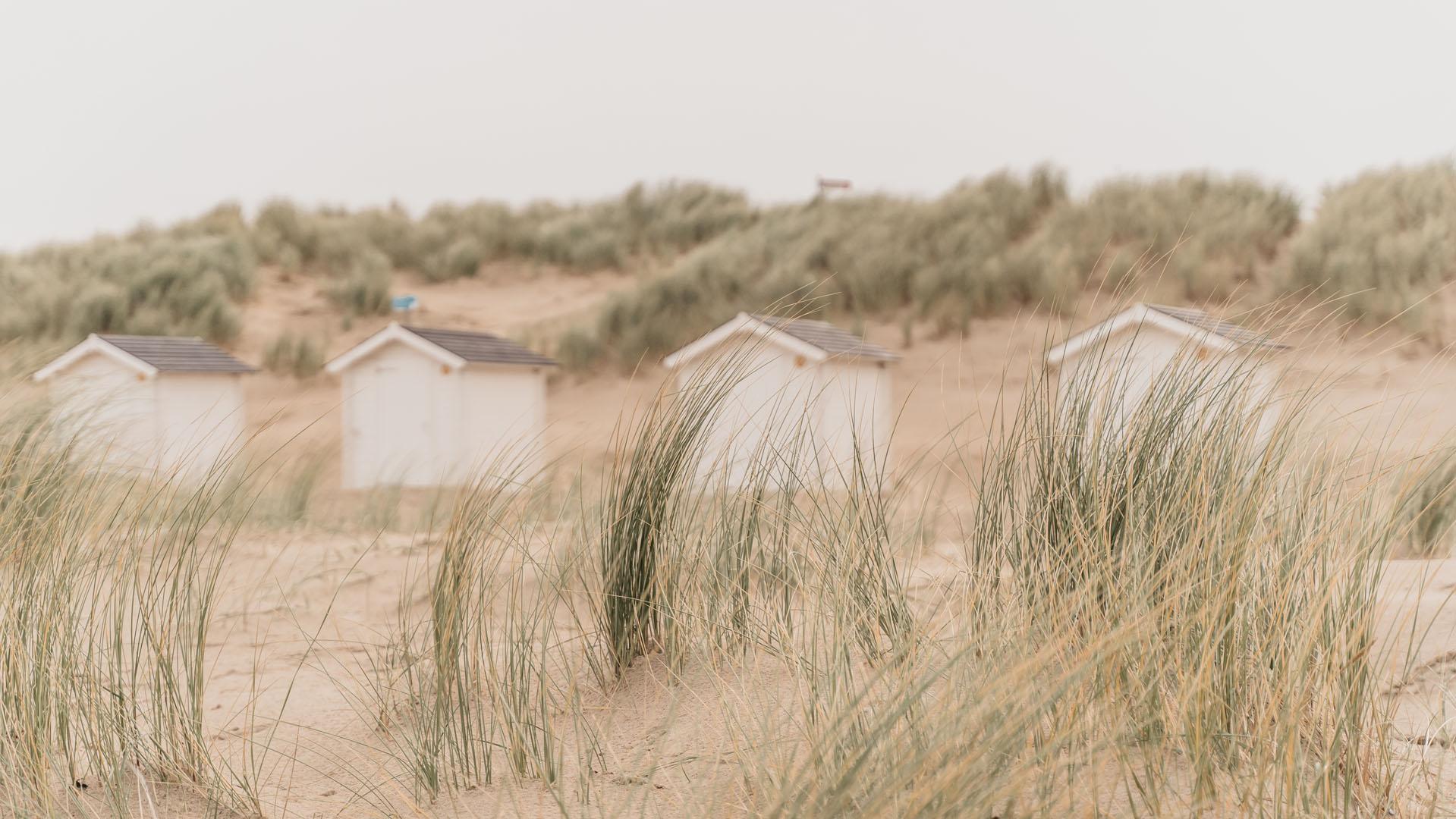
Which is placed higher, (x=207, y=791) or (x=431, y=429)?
(x=207, y=791)

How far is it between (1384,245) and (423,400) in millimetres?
13412

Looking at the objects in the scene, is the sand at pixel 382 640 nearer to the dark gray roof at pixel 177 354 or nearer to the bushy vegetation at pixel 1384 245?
the dark gray roof at pixel 177 354

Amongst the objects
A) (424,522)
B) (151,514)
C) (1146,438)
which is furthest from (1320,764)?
(424,522)

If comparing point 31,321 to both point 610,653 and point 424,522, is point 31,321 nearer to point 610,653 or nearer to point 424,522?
point 424,522

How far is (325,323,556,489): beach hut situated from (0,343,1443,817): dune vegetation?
368 inches

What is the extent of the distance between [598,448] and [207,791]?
526 inches

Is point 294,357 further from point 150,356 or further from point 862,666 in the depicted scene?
point 862,666

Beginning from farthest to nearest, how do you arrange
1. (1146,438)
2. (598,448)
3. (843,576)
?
1. (598,448)
2. (1146,438)
3. (843,576)

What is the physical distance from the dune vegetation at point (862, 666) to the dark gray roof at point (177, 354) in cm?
907

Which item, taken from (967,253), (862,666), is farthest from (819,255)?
(862,666)

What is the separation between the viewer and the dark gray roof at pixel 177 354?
1101 centimetres

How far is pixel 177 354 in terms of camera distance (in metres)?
11.5

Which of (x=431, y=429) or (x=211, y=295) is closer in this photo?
(x=431, y=429)

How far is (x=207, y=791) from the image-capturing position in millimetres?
2066
